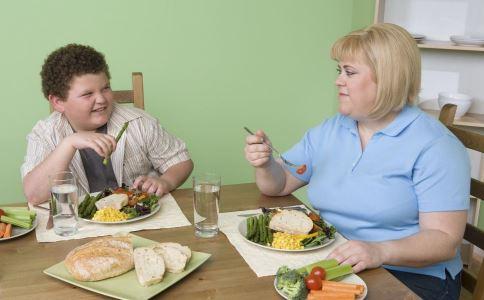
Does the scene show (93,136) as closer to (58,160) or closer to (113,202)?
(58,160)

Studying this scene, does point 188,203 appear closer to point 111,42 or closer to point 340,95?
point 340,95

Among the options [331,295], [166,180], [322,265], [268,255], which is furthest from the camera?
[166,180]

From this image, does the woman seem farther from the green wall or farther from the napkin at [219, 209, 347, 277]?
the green wall

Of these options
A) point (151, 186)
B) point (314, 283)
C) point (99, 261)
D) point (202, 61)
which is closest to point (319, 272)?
point (314, 283)

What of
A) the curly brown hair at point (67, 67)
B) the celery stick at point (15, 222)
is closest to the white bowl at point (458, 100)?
the curly brown hair at point (67, 67)

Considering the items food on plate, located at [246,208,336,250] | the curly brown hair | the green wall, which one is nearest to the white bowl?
the green wall

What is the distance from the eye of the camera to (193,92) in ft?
9.67

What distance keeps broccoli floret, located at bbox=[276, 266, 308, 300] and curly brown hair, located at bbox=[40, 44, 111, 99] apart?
112 centimetres

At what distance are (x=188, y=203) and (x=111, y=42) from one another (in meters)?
1.42

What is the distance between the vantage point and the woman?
1.42m

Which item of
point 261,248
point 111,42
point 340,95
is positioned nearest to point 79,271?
point 261,248

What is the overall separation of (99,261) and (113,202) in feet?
1.27

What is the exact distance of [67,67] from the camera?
6.08 feet

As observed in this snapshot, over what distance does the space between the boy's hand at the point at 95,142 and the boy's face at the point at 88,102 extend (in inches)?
8.6
